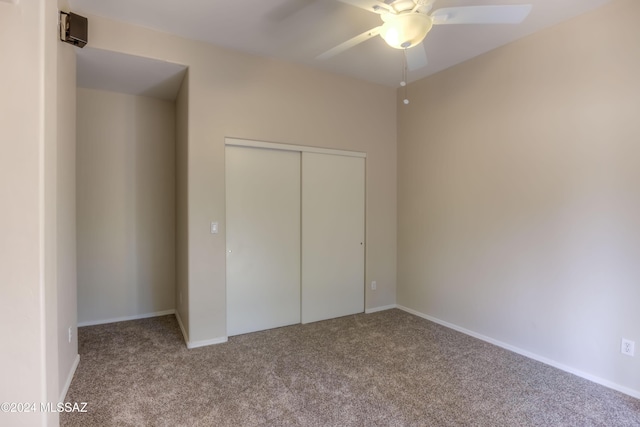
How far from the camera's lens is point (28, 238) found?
1.28m

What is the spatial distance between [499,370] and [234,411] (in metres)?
2.03

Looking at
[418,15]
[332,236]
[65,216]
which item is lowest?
[332,236]

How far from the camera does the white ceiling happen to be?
2.39m

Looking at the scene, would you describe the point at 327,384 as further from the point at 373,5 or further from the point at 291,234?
the point at 373,5

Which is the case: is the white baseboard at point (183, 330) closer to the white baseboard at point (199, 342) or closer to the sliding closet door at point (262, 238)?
the white baseboard at point (199, 342)

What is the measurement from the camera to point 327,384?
2.33 meters

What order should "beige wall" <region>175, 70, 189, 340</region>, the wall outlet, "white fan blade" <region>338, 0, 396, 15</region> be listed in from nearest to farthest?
1. "white fan blade" <region>338, 0, 396, 15</region>
2. the wall outlet
3. "beige wall" <region>175, 70, 189, 340</region>

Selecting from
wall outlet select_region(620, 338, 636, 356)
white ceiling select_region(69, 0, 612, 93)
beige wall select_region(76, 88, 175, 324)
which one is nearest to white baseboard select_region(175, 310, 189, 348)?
beige wall select_region(76, 88, 175, 324)

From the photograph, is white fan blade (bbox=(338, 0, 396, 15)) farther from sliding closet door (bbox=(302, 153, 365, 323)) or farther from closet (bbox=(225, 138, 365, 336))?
sliding closet door (bbox=(302, 153, 365, 323))

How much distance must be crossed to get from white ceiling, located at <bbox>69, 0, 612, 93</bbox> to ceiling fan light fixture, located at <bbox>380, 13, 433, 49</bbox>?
70cm

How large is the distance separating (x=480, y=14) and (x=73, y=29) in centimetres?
264

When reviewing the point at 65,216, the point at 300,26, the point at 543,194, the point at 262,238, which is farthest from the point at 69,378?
the point at 543,194

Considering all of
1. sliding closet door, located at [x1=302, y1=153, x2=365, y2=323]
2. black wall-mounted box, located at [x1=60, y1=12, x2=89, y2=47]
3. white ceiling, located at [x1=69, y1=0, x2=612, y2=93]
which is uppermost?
white ceiling, located at [x1=69, y1=0, x2=612, y2=93]

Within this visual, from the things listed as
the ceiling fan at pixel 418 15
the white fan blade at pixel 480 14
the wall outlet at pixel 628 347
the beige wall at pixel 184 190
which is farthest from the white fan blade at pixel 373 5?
the wall outlet at pixel 628 347
